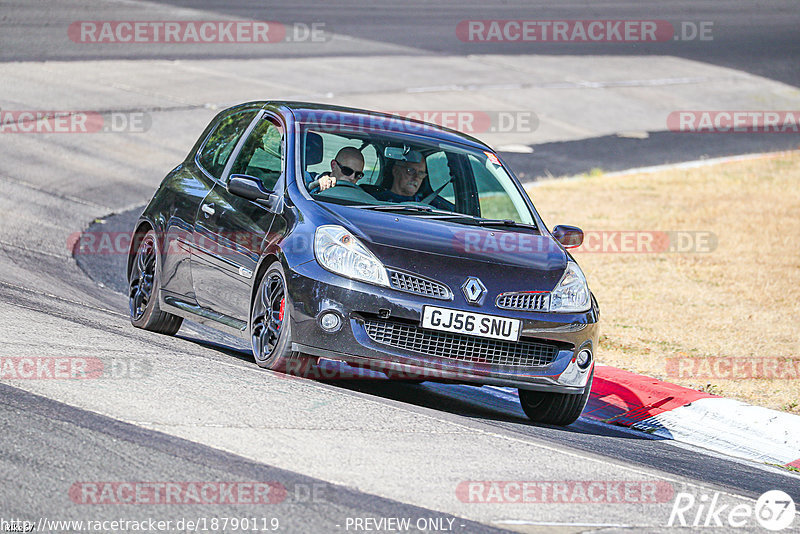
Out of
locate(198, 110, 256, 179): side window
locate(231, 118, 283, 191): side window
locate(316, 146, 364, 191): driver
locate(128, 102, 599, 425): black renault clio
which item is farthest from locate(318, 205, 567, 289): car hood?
locate(198, 110, 256, 179): side window

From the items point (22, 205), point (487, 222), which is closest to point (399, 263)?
point (487, 222)

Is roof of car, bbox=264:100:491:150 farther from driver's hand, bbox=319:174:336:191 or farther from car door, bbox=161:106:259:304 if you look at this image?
driver's hand, bbox=319:174:336:191

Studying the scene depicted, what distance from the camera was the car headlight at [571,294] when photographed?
24.2 ft

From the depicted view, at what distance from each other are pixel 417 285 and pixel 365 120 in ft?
6.33

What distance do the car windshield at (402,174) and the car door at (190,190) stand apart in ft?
2.92

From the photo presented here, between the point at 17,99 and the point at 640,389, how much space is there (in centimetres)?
1295

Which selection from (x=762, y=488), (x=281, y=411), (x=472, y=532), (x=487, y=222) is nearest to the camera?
(x=472, y=532)

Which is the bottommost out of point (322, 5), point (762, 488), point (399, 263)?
point (762, 488)

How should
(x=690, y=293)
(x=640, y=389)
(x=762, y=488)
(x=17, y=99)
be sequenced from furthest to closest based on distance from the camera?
(x=17, y=99), (x=690, y=293), (x=640, y=389), (x=762, y=488)

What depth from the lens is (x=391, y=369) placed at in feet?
22.9

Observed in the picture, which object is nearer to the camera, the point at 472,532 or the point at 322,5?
the point at 472,532

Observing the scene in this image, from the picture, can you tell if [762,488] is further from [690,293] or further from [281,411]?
[690,293]

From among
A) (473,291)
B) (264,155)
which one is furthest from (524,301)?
(264,155)

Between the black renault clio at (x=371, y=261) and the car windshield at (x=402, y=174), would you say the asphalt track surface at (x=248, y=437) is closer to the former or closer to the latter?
the black renault clio at (x=371, y=261)
